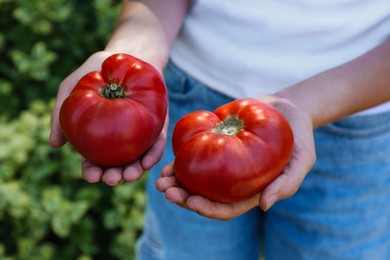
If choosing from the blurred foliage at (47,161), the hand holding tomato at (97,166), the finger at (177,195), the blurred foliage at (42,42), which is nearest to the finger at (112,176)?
the hand holding tomato at (97,166)

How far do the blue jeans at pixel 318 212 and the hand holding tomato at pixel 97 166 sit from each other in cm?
24

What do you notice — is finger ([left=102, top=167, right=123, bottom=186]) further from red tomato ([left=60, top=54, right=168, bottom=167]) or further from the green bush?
the green bush

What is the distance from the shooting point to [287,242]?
1588mm

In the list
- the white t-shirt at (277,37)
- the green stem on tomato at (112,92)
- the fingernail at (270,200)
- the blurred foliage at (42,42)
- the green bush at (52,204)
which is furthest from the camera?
the blurred foliage at (42,42)

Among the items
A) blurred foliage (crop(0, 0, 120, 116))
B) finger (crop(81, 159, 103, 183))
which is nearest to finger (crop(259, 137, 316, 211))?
finger (crop(81, 159, 103, 183))

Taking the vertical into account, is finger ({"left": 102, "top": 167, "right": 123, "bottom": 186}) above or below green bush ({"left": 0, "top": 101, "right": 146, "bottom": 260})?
above

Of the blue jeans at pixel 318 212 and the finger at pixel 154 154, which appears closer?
the finger at pixel 154 154

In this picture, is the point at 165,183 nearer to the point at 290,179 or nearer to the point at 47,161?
the point at 290,179

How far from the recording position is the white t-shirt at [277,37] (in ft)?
4.51

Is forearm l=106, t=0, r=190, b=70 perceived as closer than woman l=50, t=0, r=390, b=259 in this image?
No

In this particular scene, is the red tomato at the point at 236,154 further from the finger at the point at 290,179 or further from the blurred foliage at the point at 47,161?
the blurred foliage at the point at 47,161

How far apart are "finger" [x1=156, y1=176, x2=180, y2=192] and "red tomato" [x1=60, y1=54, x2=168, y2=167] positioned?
8 centimetres

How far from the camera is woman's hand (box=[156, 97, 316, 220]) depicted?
1187 mm

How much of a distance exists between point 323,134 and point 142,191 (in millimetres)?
1118
